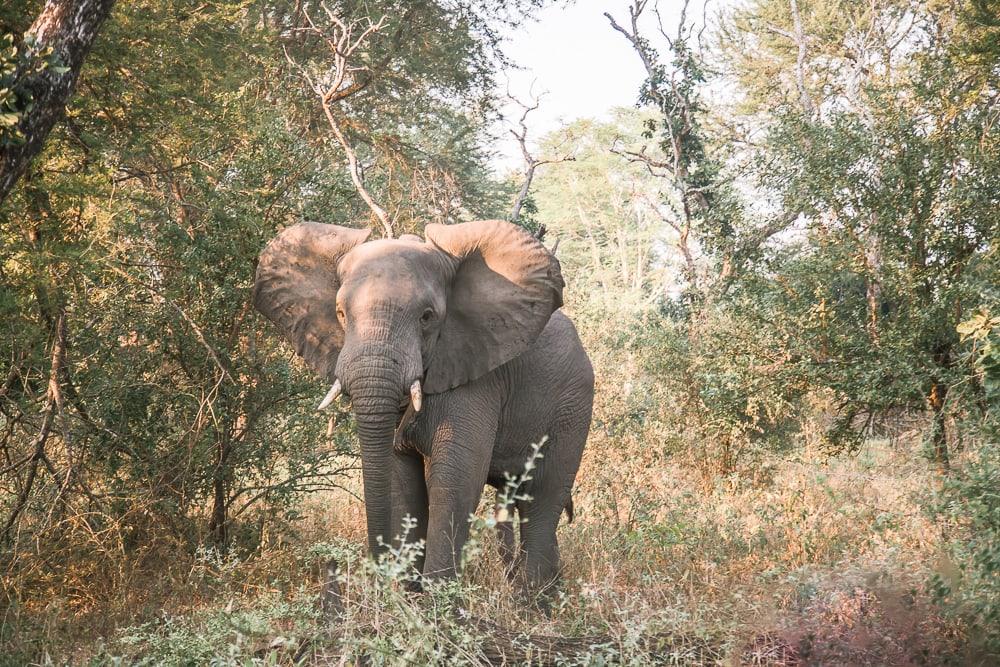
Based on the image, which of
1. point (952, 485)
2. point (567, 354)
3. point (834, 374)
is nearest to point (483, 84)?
point (834, 374)

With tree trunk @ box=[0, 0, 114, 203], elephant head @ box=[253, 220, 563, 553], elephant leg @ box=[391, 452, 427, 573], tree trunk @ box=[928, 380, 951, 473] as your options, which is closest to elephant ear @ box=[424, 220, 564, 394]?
elephant head @ box=[253, 220, 563, 553]

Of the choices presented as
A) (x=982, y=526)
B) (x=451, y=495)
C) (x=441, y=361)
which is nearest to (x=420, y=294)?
(x=441, y=361)

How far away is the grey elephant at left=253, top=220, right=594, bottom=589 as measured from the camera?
21.2 feet

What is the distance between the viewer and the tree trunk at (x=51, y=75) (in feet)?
19.3

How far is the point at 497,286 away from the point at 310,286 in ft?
4.06

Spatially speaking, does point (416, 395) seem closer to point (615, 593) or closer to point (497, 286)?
point (497, 286)

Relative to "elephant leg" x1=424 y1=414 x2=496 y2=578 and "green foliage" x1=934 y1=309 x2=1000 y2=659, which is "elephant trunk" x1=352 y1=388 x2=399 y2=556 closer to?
"elephant leg" x1=424 y1=414 x2=496 y2=578

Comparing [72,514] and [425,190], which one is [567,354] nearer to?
[72,514]

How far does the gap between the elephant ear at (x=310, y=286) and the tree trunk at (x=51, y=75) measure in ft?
5.88

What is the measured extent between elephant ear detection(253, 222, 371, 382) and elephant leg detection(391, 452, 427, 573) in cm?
76

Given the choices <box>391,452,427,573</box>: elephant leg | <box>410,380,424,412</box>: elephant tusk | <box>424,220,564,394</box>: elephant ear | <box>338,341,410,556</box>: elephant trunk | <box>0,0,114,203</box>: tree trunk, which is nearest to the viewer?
<box>0,0,114,203</box>: tree trunk

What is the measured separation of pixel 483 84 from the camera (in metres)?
20.0

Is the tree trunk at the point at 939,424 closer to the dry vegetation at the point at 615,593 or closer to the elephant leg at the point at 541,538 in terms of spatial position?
the dry vegetation at the point at 615,593

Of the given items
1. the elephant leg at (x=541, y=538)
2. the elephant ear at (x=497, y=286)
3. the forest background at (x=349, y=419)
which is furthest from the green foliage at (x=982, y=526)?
the elephant leg at (x=541, y=538)
